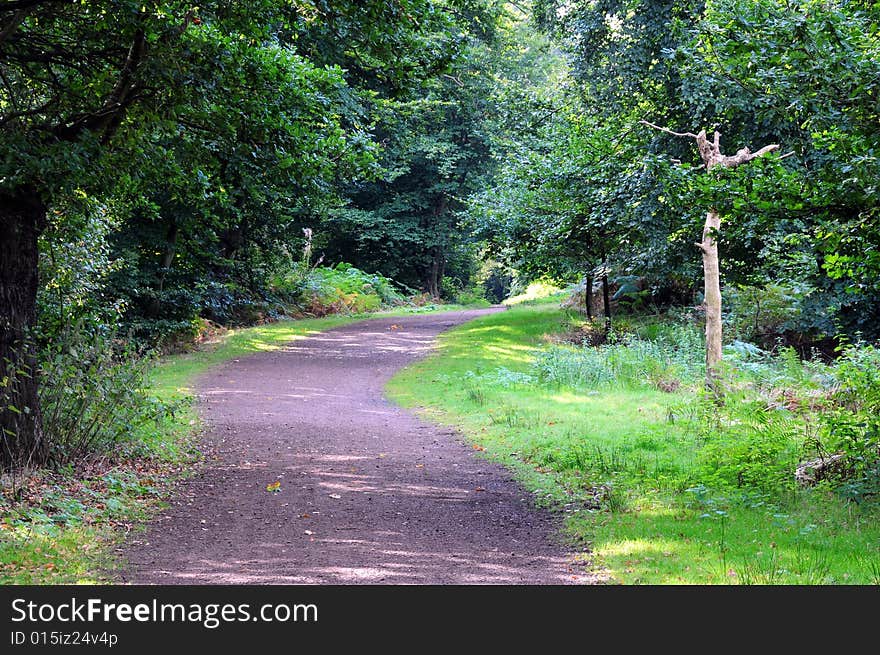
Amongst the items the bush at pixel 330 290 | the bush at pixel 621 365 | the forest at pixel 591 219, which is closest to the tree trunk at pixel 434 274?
the bush at pixel 330 290

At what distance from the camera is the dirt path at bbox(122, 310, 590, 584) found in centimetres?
585

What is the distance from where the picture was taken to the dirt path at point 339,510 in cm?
585

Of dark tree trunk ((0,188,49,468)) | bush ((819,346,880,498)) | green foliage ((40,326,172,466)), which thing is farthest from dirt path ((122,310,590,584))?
bush ((819,346,880,498))

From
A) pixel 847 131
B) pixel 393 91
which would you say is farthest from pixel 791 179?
pixel 393 91

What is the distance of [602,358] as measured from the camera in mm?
16500

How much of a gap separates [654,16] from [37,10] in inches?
568

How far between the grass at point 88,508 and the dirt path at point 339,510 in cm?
26

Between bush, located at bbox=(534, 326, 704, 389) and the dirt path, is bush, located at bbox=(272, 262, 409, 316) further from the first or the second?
the dirt path

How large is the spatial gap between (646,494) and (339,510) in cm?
305

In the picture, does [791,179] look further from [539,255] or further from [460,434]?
[539,255]

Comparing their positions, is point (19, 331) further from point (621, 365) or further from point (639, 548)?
point (621, 365)

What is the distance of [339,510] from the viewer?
7879 millimetres

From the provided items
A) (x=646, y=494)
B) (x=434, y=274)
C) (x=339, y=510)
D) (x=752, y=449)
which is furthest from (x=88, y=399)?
(x=434, y=274)

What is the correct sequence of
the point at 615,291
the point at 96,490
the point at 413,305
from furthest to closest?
the point at 413,305 → the point at 615,291 → the point at 96,490
